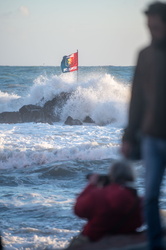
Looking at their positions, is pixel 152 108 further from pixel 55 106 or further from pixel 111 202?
pixel 55 106

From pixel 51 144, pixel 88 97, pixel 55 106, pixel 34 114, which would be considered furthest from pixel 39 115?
pixel 51 144

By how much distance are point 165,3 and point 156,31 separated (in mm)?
154

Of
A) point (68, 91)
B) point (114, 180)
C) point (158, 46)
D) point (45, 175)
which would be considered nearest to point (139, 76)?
point (158, 46)

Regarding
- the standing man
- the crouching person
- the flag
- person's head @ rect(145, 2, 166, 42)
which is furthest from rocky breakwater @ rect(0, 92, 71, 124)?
person's head @ rect(145, 2, 166, 42)

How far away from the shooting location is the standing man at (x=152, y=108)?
2.98 meters

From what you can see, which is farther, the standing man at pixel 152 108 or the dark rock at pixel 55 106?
the dark rock at pixel 55 106

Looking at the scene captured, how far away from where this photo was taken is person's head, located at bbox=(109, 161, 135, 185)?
3.23 metres

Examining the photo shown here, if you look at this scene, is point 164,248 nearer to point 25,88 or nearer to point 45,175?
point 45,175

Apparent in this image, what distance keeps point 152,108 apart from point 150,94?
81 mm

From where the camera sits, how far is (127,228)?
367cm

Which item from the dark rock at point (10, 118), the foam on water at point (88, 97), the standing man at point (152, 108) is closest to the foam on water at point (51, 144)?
the dark rock at point (10, 118)

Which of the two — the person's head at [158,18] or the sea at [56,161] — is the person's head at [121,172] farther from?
the person's head at [158,18]

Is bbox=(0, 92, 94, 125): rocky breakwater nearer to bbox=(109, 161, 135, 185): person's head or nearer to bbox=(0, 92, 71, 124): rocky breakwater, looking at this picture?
bbox=(0, 92, 71, 124): rocky breakwater

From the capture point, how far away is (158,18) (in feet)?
9.72
